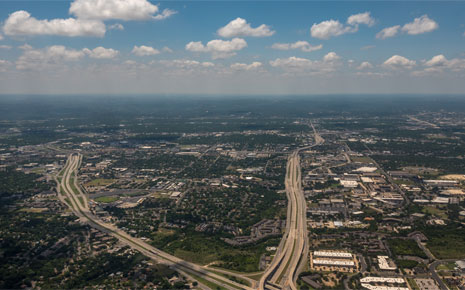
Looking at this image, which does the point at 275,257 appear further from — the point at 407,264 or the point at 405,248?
the point at 405,248

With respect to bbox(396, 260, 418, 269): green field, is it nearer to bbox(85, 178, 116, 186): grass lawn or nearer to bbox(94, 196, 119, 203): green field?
bbox(94, 196, 119, 203): green field

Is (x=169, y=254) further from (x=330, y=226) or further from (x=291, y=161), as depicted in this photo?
(x=291, y=161)

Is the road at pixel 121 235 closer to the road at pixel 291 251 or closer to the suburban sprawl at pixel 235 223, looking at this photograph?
the suburban sprawl at pixel 235 223

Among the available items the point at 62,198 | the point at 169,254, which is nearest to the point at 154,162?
the point at 62,198

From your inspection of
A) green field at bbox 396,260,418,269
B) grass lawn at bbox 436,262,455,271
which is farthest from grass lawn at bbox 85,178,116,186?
grass lawn at bbox 436,262,455,271

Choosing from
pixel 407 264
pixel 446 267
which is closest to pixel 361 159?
pixel 446 267

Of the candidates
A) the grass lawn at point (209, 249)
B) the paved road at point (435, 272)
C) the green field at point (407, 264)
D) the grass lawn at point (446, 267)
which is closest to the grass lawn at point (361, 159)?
the paved road at point (435, 272)
